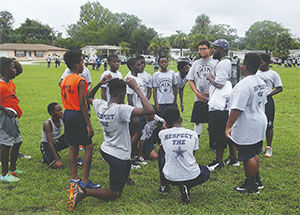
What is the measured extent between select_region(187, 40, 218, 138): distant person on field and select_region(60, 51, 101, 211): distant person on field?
7.78 feet

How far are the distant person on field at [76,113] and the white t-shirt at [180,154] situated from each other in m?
1.10

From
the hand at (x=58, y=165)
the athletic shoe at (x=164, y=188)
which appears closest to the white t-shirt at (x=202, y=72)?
the athletic shoe at (x=164, y=188)

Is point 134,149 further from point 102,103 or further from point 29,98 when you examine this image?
point 29,98

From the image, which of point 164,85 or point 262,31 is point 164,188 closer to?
point 164,85

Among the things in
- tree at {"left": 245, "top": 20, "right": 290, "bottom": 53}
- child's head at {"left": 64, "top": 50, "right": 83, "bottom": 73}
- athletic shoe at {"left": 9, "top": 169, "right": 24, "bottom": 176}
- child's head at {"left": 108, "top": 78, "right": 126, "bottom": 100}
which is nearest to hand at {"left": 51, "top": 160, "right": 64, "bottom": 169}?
athletic shoe at {"left": 9, "top": 169, "right": 24, "bottom": 176}

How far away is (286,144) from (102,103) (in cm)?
463

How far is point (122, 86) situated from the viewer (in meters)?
3.61

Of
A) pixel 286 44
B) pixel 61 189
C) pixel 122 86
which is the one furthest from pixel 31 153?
pixel 286 44

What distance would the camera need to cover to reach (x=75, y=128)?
3914 millimetres

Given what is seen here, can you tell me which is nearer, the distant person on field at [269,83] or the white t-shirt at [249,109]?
the white t-shirt at [249,109]

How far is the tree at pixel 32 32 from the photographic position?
81.2m

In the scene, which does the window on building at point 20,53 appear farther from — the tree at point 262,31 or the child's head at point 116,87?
the child's head at point 116,87

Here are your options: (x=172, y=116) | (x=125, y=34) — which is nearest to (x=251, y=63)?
(x=172, y=116)

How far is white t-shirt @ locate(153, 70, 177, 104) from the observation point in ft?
19.5
